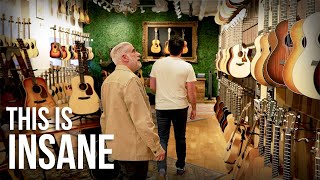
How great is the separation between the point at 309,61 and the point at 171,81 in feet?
4.62

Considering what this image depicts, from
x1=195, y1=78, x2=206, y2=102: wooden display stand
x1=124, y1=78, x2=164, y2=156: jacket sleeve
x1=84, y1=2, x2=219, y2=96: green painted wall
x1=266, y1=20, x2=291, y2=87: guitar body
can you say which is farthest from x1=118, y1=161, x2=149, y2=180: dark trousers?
x1=84, y1=2, x2=219, y2=96: green painted wall

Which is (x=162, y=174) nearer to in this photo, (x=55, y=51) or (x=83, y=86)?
(x=83, y=86)

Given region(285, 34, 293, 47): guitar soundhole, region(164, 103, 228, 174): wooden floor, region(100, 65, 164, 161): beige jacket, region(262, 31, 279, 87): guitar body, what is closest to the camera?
region(100, 65, 164, 161): beige jacket

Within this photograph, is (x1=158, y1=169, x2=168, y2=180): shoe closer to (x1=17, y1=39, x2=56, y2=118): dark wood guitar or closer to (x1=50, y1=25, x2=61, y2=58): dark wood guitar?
(x1=17, y1=39, x2=56, y2=118): dark wood guitar

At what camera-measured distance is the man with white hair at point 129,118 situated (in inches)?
79.7

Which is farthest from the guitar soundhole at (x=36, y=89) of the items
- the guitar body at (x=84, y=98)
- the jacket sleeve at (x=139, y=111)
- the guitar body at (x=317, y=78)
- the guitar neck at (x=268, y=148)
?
the guitar body at (x=317, y=78)

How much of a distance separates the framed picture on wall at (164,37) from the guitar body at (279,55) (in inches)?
304

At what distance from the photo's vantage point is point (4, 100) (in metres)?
4.04

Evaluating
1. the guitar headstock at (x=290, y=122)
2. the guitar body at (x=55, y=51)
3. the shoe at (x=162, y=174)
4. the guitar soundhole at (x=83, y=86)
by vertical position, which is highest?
the guitar body at (x=55, y=51)

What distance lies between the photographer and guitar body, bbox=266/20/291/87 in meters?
2.50

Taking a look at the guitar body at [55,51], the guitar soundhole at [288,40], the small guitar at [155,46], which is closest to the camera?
the guitar soundhole at [288,40]

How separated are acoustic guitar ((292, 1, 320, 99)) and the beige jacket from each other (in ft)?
2.68

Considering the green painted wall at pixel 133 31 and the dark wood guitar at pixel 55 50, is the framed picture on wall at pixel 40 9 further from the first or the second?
the green painted wall at pixel 133 31

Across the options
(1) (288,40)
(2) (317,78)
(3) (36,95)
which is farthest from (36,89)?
(2) (317,78)
